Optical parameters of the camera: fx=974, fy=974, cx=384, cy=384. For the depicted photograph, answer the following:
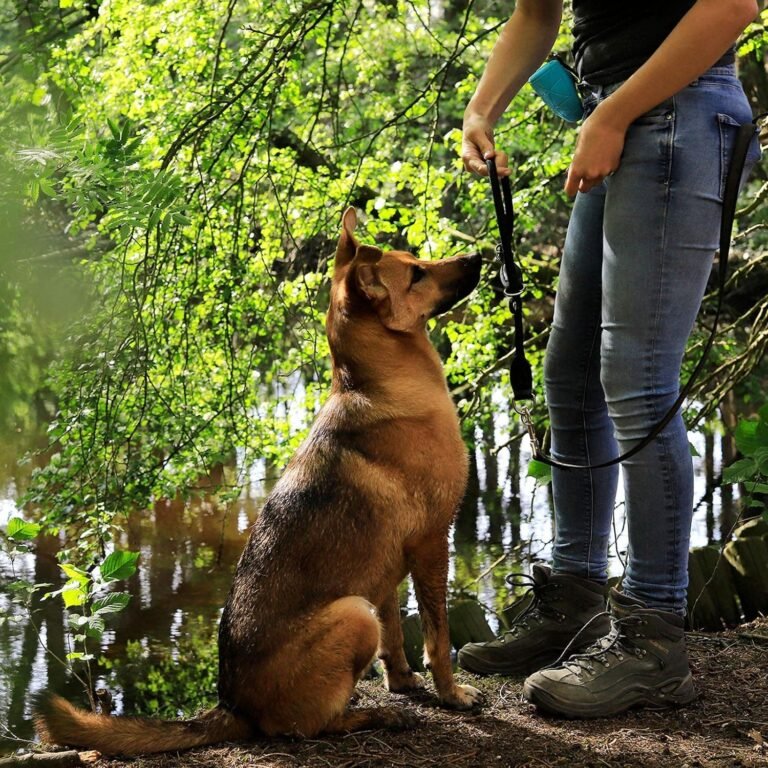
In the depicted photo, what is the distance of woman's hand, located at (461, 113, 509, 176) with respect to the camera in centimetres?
308

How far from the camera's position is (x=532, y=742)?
2.74 metres

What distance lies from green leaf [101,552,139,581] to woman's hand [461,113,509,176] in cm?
169

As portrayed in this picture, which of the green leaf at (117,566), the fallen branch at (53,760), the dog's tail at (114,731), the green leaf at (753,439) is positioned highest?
the green leaf at (753,439)

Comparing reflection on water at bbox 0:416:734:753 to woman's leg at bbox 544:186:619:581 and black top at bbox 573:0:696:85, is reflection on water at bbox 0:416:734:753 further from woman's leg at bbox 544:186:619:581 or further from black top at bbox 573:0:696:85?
black top at bbox 573:0:696:85

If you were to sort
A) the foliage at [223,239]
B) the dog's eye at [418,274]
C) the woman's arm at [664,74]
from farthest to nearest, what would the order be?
the foliage at [223,239], the dog's eye at [418,274], the woman's arm at [664,74]

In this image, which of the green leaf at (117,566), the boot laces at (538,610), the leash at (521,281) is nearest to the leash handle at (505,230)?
the leash at (521,281)

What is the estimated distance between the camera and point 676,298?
9.02 feet

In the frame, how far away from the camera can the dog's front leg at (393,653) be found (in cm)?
321

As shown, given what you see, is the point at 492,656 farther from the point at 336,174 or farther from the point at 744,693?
the point at 336,174

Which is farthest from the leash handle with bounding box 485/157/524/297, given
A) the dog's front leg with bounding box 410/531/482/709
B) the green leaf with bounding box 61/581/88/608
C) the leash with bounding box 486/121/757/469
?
the green leaf with bounding box 61/581/88/608

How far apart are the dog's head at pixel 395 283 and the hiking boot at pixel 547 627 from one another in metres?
1.00

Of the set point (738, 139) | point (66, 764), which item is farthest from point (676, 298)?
point (66, 764)

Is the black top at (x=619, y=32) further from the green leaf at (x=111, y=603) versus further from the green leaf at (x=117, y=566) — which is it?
the green leaf at (x=111, y=603)

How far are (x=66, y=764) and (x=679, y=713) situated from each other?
178 cm
